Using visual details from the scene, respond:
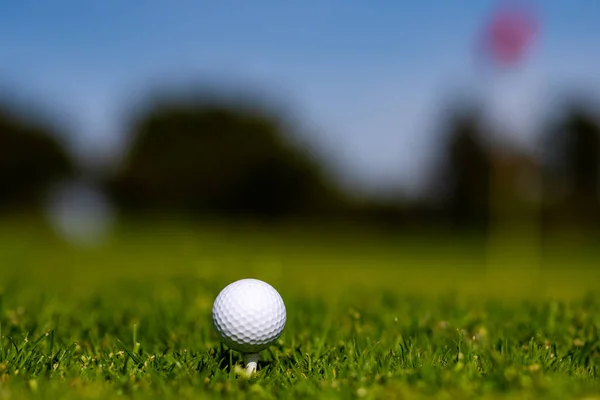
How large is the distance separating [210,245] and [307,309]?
47.9 ft

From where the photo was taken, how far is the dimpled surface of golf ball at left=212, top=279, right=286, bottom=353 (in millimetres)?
2965

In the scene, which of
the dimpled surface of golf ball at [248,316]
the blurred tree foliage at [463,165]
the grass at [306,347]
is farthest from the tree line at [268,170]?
the dimpled surface of golf ball at [248,316]

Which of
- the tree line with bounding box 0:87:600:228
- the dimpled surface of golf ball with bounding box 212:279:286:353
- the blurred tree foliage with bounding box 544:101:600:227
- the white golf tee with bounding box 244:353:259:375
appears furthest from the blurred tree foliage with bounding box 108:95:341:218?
the white golf tee with bounding box 244:353:259:375

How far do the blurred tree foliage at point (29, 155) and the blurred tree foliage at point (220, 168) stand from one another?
12.0 ft

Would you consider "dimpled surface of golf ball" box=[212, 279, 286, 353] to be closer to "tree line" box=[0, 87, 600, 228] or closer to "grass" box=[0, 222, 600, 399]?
"grass" box=[0, 222, 600, 399]

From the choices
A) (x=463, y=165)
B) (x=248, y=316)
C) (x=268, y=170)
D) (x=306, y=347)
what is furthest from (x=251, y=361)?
(x=268, y=170)

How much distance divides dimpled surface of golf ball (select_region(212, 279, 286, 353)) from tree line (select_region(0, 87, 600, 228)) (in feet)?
82.3

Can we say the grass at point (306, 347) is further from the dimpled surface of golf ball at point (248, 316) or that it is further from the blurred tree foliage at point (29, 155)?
the blurred tree foliage at point (29, 155)

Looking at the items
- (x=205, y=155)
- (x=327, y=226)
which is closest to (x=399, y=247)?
(x=327, y=226)

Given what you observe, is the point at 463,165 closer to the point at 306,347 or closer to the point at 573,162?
the point at 573,162

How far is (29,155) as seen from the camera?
36.7m

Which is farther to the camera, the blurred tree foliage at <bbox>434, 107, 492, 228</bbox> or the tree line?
the blurred tree foliage at <bbox>434, 107, 492, 228</bbox>

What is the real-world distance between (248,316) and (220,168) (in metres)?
34.1

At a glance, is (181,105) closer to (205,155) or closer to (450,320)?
(205,155)
